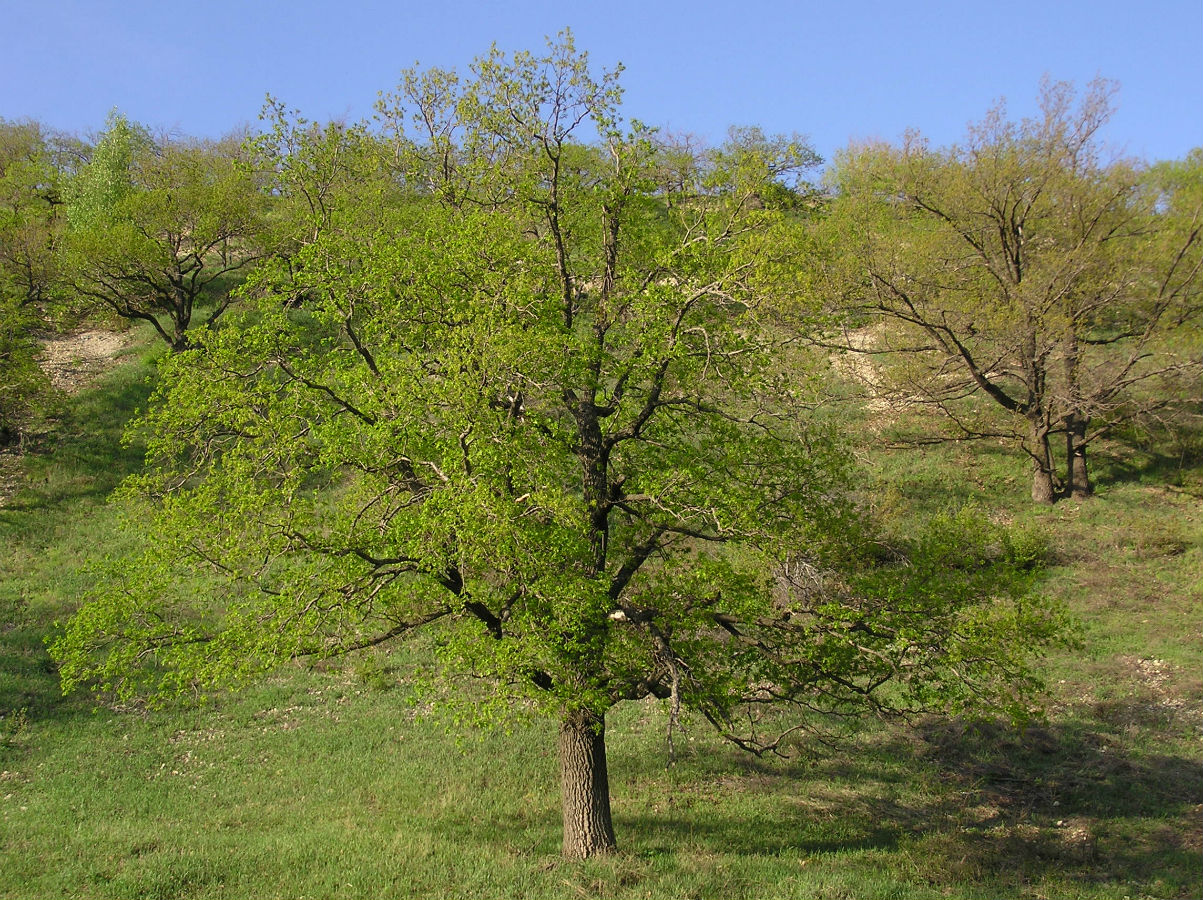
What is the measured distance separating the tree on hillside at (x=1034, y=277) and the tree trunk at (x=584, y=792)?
18.3 metres

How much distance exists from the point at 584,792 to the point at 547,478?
4.77 metres

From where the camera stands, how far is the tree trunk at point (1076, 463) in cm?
2812

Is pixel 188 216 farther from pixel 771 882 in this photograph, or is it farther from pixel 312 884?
pixel 771 882

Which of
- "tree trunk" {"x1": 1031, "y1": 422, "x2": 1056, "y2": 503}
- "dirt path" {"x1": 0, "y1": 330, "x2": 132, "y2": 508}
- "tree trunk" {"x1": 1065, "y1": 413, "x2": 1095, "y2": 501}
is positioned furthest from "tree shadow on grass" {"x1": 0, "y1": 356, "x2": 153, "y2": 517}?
"tree trunk" {"x1": 1065, "y1": 413, "x2": 1095, "y2": 501}

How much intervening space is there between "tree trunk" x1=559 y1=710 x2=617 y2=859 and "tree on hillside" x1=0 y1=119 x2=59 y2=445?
26500mm

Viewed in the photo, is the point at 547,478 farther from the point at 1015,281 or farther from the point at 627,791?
the point at 1015,281

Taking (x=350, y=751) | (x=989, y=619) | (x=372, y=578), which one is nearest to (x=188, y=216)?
(x=350, y=751)

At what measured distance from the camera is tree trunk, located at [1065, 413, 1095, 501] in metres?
28.1

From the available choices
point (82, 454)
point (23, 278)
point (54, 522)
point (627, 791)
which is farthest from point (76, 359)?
point (627, 791)

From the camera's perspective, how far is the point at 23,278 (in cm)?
3756

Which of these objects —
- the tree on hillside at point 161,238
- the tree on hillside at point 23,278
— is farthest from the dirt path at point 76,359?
the tree on hillside at point 161,238

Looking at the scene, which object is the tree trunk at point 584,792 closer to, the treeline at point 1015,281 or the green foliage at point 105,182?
the treeline at point 1015,281

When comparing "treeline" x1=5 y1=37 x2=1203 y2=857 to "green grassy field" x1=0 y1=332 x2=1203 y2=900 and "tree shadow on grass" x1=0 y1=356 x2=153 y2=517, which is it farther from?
"tree shadow on grass" x1=0 y1=356 x2=153 y2=517

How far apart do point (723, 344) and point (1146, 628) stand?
16746mm
